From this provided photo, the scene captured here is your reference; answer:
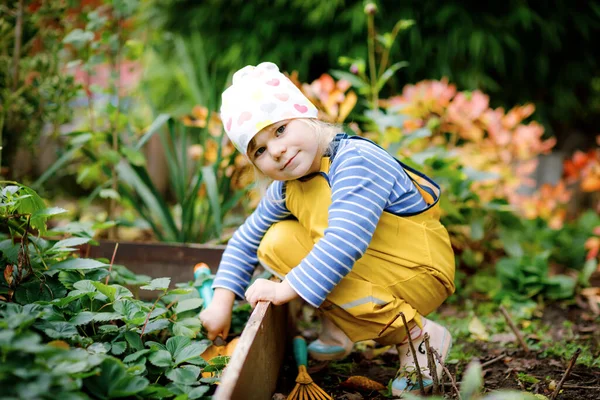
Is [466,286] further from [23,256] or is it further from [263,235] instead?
[23,256]

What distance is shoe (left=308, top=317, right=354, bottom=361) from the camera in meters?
1.68

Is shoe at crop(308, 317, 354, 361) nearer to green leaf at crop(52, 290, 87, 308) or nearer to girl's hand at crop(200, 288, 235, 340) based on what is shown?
girl's hand at crop(200, 288, 235, 340)

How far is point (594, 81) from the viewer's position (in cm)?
388

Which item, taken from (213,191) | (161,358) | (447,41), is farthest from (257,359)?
(447,41)

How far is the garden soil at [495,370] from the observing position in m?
1.45

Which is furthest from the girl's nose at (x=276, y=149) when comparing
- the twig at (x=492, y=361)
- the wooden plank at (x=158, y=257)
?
the twig at (x=492, y=361)

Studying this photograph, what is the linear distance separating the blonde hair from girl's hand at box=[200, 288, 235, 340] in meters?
0.32

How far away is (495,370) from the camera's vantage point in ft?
5.26

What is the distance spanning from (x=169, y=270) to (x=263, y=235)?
0.51 m

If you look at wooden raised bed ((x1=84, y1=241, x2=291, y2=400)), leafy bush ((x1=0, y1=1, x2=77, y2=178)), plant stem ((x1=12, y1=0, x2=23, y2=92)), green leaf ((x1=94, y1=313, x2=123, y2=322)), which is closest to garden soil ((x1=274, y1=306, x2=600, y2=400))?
wooden raised bed ((x1=84, y1=241, x2=291, y2=400))

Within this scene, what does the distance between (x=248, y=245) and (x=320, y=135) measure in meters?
0.41

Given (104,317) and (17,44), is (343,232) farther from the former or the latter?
(17,44)

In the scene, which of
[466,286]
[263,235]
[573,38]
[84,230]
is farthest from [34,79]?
[573,38]

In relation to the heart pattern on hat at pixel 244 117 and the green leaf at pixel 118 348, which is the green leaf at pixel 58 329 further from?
the heart pattern on hat at pixel 244 117
